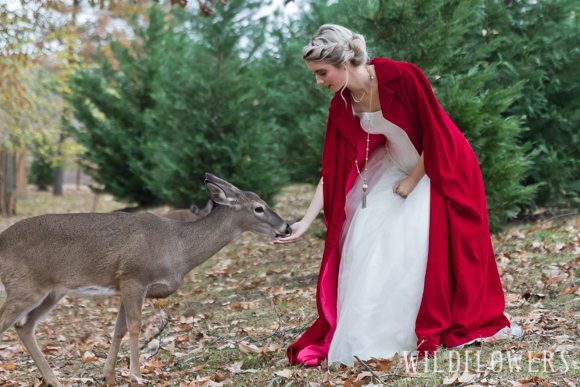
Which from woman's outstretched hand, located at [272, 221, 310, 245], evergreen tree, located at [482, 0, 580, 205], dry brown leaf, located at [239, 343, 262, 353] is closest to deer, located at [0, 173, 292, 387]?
woman's outstretched hand, located at [272, 221, 310, 245]

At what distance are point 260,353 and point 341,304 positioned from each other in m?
1.00

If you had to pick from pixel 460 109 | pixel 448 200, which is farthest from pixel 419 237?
pixel 460 109

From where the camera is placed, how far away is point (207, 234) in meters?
6.43

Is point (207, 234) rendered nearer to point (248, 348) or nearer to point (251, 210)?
point (251, 210)

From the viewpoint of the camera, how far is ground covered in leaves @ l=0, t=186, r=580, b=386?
5059mm

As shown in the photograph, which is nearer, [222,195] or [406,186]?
[406,186]

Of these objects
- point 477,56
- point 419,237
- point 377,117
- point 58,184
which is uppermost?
point 477,56

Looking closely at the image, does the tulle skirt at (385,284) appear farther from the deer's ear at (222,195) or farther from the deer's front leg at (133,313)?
the deer's front leg at (133,313)

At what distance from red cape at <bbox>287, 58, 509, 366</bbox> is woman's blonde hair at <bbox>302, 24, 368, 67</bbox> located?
25 cm

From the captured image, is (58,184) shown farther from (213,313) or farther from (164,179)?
(213,313)

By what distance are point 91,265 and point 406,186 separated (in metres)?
2.25

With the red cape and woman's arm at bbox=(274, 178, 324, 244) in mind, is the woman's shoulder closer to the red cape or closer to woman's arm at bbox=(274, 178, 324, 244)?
the red cape

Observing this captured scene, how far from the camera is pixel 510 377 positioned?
484 cm

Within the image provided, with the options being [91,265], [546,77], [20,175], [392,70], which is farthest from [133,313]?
[20,175]
